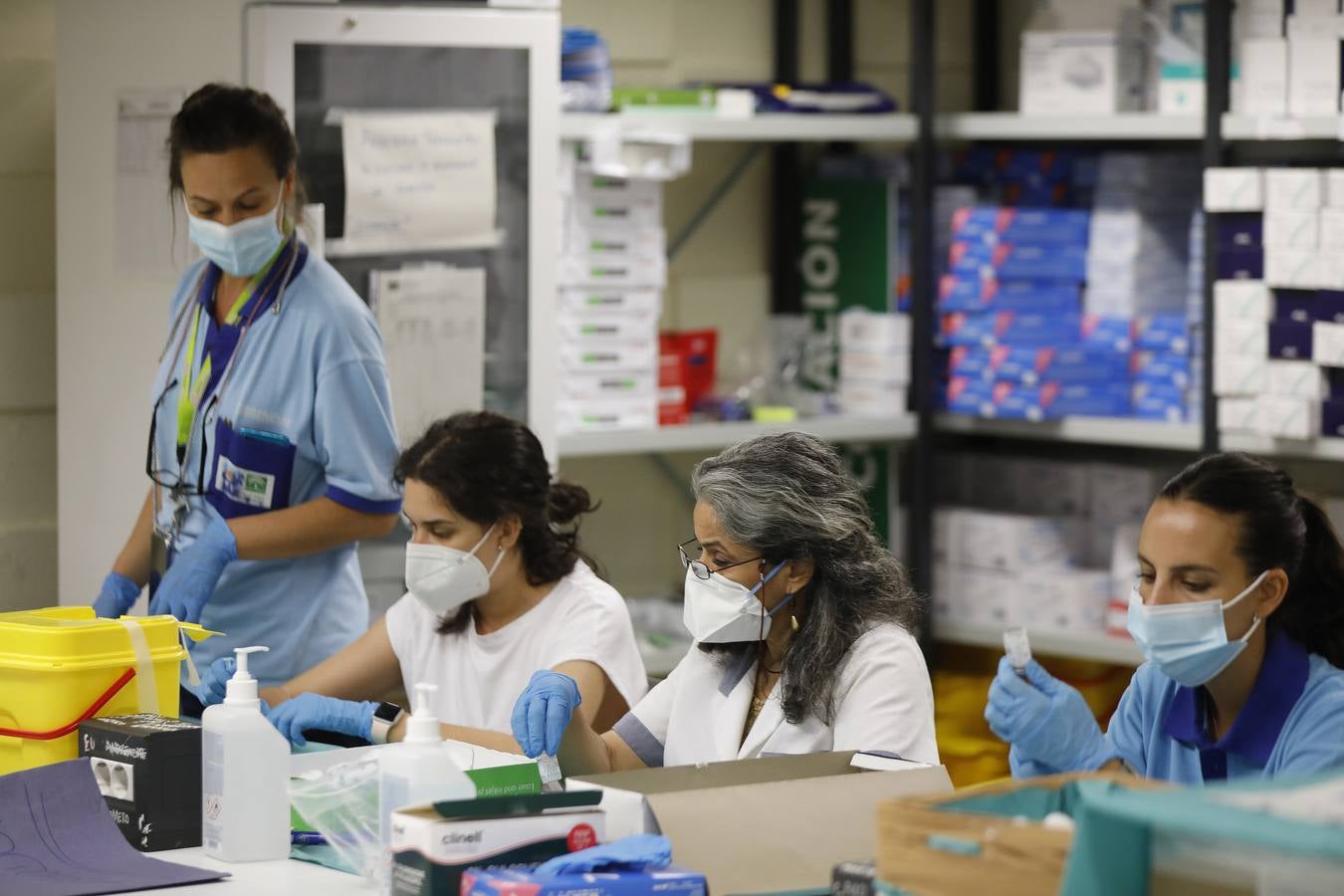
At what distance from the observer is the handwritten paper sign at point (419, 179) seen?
340 centimetres

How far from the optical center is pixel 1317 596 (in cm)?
224

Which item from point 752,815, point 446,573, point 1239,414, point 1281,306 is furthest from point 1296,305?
point 752,815

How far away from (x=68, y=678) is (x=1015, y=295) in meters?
2.77

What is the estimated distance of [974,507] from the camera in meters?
4.85

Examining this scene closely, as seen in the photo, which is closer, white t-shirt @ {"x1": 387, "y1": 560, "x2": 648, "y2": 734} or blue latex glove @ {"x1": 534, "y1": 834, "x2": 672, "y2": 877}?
blue latex glove @ {"x1": 534, "y1": 834, "x2": 672, "y2": 877}

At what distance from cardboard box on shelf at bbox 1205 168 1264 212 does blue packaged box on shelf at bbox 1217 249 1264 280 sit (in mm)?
87

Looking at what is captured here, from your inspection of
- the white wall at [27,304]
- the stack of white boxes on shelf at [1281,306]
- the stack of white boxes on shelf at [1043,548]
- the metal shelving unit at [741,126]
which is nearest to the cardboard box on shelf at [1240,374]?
the stack of white boxes on shelf at [1281,306]

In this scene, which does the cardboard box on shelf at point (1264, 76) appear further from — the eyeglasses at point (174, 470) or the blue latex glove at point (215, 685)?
the blue latex glove at point (215, 685)

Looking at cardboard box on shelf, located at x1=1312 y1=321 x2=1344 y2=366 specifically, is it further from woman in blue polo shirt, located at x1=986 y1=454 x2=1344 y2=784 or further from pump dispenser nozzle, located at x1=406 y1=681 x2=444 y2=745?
pump dispenser nozzle, located at x1=406 y1=681 x2=444 y2=745

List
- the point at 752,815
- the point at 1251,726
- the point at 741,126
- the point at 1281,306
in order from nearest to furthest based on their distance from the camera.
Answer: the point at 752,815 → the point at 1251,726 → the point at 1281,306 → the point at 741,126

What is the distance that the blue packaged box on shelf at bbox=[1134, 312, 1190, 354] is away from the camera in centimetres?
416

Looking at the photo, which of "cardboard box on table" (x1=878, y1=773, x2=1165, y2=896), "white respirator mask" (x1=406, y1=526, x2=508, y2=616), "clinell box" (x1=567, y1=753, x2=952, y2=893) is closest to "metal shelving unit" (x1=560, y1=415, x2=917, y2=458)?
"white respirator mask" (x1=406, y1=526, x2=508, y2=616)

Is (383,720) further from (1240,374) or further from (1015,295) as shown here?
(1015,295)

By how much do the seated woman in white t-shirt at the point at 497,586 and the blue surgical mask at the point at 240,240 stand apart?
505mm
